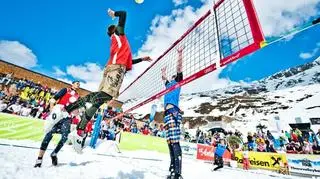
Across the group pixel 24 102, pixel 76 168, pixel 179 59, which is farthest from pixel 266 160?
pixel 24 102

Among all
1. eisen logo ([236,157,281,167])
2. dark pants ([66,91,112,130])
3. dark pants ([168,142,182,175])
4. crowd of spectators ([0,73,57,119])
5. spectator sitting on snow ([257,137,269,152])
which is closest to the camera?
dark pants ([66,91,112,130])

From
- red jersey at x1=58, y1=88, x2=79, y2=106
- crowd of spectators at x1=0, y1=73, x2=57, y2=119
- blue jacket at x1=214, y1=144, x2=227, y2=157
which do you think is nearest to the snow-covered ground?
red jersey at x1=58, y1=88, x2=79, y2=106

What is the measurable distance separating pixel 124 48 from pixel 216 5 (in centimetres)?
203

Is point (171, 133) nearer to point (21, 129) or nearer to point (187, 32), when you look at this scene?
point (187, 32)

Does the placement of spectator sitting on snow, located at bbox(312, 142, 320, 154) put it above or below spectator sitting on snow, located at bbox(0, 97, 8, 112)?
below

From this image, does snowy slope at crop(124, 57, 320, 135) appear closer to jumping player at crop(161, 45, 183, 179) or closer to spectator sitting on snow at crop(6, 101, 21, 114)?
spectator sitting on snow at crop(6, 101, 21, 114)

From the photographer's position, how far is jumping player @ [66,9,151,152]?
3.69 metres

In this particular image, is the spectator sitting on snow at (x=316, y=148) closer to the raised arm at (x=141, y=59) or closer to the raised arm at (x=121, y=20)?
the raised arm at (x=141, y=59)

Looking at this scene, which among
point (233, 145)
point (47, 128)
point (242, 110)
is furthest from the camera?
point (242, 110)

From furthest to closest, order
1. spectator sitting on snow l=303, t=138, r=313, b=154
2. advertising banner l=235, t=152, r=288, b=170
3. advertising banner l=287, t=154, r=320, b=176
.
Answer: spectator sitting on snow l=303, t=138, r=313, b=154 < advertising banner l=235, t=152, r=288, b=170 < advertising banner l=287, t=154, r=320, b=176

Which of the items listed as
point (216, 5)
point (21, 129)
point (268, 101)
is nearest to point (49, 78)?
point (21, 129)

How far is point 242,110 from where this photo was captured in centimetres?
6297

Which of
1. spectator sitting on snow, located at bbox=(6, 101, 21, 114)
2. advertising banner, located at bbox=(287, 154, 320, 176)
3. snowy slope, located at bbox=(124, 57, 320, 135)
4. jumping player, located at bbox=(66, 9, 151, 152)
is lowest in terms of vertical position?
advertising banner, located at bbox=(287, 154, 320, 176)

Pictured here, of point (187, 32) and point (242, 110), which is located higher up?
point (242, 110)
